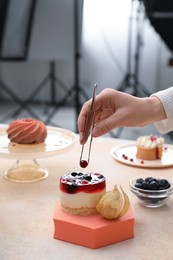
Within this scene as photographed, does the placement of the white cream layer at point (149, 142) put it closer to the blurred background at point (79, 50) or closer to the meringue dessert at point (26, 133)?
the meringue dessert at point (26, 133)

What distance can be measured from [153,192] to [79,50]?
10.8ft

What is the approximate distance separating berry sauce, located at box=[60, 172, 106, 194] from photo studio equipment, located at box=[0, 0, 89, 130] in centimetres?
248

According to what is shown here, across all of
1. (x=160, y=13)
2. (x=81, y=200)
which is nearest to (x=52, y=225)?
(x=81, y=200)

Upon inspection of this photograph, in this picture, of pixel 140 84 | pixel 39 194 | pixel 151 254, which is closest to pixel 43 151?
pixel 39 194

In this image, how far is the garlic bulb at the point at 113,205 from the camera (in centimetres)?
71

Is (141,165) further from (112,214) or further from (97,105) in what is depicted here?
(112,214)

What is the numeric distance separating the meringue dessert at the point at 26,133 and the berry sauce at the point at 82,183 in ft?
1.00

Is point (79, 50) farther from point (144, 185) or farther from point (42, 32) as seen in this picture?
point (144, 185)

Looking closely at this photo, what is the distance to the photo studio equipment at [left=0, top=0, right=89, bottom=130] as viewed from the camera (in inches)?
127

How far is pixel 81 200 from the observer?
0.75 metres

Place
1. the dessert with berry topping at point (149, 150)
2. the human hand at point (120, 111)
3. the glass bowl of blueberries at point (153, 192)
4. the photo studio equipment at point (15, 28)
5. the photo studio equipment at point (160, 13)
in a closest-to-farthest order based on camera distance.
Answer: the glass bowl of blueberries at point (153, 192), the human hand at point (120, 111), the dessert with berry topping at point (149, 150), the photo studio equipment at point (160, 13), the photo studio equipment at point (15, 28)

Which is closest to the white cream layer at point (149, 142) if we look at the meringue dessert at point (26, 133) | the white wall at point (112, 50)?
the meringue dessert at point (26, 133)

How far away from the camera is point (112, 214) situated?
0.71m

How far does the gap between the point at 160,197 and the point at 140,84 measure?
317 cm
